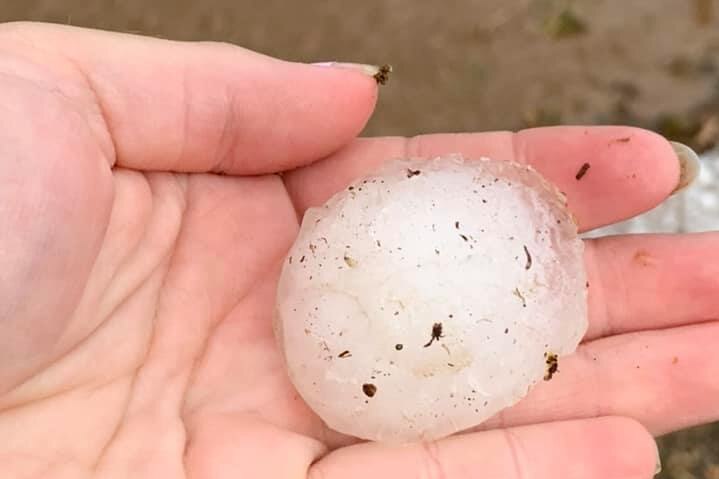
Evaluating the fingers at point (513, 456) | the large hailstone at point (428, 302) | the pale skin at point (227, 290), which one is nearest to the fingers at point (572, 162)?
the pale skin at point (227, 290)

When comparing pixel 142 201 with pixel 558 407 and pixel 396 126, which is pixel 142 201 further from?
pixel 396 126

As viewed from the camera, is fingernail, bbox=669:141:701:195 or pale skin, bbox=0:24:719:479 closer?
pale skin, bbox=0:24:719:479

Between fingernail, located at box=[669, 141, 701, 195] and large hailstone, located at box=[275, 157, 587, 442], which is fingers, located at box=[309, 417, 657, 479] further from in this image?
fingernail, located at box=[669, 141, 701, 195]

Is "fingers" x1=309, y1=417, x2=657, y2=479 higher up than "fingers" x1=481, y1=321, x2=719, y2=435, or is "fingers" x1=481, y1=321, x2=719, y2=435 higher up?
"fingers" x1=481, y1=321, x2=719, y2=435

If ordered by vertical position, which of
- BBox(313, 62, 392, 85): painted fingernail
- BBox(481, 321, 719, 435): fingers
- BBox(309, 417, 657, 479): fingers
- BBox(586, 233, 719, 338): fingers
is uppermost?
BBox(313, 62, 392, 85): painted fingernail

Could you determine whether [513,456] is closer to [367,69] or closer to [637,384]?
[637,384]

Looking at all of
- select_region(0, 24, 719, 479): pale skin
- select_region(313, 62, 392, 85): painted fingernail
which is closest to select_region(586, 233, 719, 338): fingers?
select_region(0, 24, 719, 479): pale skin

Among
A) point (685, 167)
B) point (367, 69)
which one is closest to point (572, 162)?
point (685, 167)

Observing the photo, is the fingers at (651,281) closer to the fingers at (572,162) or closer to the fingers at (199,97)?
the fingers at (572,162)

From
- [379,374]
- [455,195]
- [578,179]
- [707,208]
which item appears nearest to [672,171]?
[578,179]
